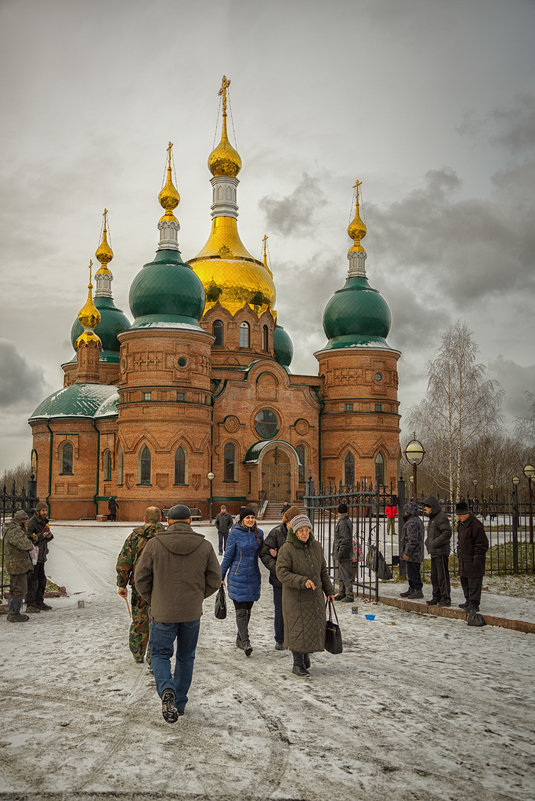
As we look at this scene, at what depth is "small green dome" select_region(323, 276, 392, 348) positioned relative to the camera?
4503cm

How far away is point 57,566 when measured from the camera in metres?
18.2

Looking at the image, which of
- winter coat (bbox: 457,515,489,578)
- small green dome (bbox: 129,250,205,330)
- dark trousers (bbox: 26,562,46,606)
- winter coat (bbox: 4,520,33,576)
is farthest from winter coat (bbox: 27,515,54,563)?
small green dome (bbox: 129,250,205,330)

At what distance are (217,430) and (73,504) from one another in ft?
28.7

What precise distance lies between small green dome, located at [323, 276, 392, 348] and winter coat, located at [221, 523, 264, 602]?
118ft

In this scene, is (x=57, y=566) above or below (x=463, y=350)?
below

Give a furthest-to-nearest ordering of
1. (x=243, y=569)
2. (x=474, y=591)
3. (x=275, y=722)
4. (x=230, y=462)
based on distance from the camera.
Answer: (x=230, y=462) < (x=474, y=591) < (x=243, y=569) < (x=275, y=722)

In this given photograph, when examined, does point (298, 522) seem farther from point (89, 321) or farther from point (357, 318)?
point (89, 321)

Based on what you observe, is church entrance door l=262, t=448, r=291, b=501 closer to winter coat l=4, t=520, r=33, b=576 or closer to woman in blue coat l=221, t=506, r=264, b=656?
winter coat l=4, t=520, r=33, b=576

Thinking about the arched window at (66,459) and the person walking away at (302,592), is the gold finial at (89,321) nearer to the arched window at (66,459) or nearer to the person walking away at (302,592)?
the arched window at (66,459)

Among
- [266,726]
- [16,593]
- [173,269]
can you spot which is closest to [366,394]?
[173,269]

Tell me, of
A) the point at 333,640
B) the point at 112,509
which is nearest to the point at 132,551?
the point at 333,640

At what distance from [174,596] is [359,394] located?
125ft

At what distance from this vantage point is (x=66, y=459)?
42.7 meters

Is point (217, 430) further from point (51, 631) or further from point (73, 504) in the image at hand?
point (51, 631)
